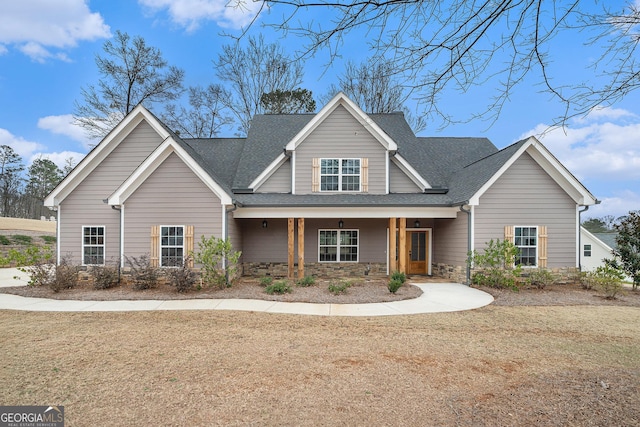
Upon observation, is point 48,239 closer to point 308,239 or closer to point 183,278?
point 183,278

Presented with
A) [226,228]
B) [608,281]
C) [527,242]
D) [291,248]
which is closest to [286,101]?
[291,248]

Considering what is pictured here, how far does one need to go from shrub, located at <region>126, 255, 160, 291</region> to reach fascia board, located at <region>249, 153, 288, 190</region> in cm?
482

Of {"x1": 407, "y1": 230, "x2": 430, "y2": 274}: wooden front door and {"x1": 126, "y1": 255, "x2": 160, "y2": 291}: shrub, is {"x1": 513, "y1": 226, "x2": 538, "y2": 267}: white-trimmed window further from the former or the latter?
{"x1": 126, "y1": 255, "x2": 160, "y2": 291}: shrub

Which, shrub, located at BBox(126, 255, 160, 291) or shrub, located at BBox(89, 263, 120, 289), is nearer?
shrub, located at BBox(126, 255, 160, 291)

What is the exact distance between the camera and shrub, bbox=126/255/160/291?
34.9ft

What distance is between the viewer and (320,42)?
3500mm

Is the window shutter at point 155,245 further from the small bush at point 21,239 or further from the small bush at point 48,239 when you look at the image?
the small bush at point 48,239

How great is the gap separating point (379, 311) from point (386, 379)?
13.4ft

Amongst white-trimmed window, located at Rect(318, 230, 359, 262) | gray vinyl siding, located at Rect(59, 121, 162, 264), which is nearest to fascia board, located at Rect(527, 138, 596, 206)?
white-trimmed window, located at Rect(318, 230, 359, 262)

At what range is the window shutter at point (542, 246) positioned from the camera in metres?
12.1

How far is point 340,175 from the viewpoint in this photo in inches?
545

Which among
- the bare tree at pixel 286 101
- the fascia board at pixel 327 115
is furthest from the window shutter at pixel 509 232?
the bare tree at pixel 286 101

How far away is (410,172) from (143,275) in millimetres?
10432

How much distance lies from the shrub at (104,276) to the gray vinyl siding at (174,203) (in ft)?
3.85
